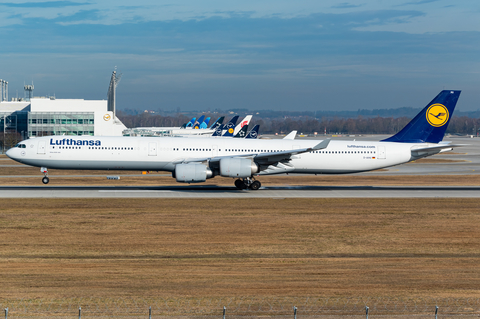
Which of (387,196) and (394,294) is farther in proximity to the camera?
(387,196)

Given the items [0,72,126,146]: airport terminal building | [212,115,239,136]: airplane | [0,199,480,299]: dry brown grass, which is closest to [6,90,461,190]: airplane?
[0,199,480,299]: dry brown grass

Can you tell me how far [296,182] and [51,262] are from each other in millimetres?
34867

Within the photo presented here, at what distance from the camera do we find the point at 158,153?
4203 centimetres

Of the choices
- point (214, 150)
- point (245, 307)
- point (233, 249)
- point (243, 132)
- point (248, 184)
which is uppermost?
point (243, 132)

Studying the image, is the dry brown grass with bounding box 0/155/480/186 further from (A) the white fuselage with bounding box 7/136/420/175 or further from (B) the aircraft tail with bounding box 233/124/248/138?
(B) the aircraft tail with bounding box 233/124/248/138

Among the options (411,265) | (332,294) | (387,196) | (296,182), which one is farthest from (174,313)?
(296,182)

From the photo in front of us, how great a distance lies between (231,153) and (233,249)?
2138 centimetres

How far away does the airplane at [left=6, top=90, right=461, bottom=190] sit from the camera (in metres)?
41.6

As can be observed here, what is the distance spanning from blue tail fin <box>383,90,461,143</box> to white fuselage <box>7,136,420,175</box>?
3.60m

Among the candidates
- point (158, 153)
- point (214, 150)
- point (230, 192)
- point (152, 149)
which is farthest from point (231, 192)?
point (152, 149)

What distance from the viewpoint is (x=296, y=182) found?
2056 inches

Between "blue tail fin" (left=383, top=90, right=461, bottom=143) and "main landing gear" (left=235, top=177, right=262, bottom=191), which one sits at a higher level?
"blue tail fin" (left=383, top=90, right=461, bottom=143)

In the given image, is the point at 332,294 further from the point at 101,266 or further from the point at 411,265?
the point at 101,266

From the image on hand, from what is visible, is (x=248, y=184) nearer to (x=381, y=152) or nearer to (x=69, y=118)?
(x=381, y=152)
